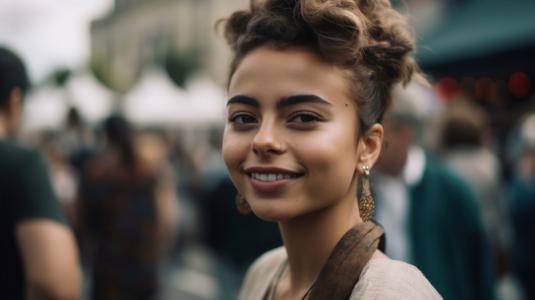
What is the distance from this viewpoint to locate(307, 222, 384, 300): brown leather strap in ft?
4.94

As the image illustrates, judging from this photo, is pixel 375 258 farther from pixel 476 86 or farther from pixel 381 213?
pixel 476 86

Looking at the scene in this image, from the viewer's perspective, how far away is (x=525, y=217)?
4.85 meters

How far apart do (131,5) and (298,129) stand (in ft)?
199

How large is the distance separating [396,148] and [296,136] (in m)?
2.08

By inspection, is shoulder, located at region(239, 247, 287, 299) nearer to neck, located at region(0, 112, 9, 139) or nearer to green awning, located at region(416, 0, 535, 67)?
neck, located at region(0, 112, 9, 139)

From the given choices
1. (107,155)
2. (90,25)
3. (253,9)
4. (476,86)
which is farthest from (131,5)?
(253,9)

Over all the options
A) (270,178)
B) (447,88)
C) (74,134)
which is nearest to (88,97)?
(74,134)

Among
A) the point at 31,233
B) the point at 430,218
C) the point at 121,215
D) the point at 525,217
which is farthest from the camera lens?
the point at 121,215

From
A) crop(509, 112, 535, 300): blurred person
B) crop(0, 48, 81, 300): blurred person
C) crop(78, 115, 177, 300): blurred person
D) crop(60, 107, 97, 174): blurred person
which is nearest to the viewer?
crop(0, 48, 81, 300): blurred person

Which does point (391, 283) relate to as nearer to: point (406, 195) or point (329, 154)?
point (329, 154)

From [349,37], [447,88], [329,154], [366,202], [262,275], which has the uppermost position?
[447,88]

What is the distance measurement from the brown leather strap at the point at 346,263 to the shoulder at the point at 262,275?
37 cm

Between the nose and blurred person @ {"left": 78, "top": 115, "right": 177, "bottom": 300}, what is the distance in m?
3.68

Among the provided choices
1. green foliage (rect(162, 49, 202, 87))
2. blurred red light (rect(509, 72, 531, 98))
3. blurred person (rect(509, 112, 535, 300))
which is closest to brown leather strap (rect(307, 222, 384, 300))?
blurred person (rect(509, 112, 535, 300))
